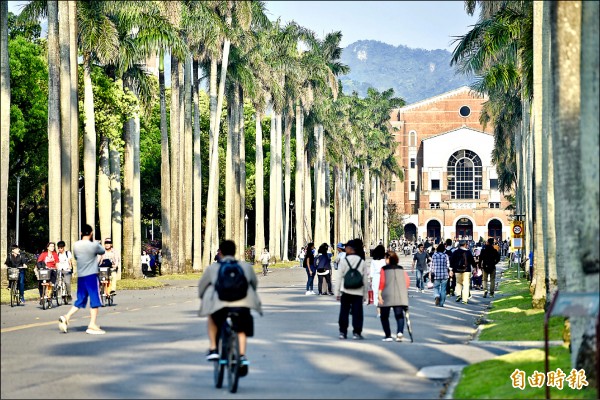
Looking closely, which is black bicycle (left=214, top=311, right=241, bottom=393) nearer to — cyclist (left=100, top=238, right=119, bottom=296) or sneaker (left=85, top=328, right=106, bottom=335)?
sneaker (left=85, top=328, right=106, bottom=335)

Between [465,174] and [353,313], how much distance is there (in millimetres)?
137657

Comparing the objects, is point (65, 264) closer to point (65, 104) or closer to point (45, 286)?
point (45, 286)

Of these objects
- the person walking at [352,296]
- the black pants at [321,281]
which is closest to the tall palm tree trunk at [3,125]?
the black pants at [321,281]

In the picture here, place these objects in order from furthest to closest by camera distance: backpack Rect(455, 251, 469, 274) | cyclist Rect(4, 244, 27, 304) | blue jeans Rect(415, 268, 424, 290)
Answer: blue jeans Rect(415, 268, 424, 290), backpack Rect(455, 251, 469, 274), cyclist Rect(4, 244, 27, 304)

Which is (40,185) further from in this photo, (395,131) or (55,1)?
(395,131)

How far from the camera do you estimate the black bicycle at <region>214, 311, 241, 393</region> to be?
42.2 feet

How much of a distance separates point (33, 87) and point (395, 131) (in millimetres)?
119323

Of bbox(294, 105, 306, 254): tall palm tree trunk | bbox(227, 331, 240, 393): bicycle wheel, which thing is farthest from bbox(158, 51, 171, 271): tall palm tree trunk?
bbox(227, 331, 240, 393): bicycle wheel

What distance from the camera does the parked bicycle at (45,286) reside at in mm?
29141

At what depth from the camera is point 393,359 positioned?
16812 mm

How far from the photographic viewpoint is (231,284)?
13227 mm

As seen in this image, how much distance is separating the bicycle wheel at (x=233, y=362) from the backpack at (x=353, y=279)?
7475 millimetres

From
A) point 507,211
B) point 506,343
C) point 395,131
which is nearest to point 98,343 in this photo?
point 506,343

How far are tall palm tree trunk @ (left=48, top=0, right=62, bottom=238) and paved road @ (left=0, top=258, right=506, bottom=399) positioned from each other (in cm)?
967
